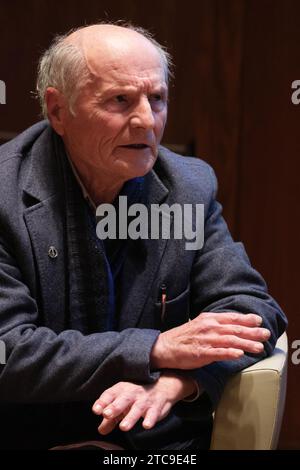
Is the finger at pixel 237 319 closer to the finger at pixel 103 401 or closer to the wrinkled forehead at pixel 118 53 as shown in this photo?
the finger at pixel 103 401

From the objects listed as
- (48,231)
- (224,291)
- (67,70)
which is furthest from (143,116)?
(224,291)

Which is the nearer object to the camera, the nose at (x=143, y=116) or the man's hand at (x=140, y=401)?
the man's hand at (x=140, y=401)

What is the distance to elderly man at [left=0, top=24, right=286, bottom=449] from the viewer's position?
5.06 feet

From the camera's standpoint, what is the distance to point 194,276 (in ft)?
5.90

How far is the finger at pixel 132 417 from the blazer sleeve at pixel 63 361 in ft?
0.23

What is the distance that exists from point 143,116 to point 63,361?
20.5 inches

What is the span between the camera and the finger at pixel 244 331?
1.56 m

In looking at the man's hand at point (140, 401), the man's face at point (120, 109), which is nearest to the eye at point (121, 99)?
the man's face at point (120, 109)

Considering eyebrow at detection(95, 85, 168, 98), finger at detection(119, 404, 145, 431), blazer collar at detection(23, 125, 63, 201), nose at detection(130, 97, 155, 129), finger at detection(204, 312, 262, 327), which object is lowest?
finger at detection(119, 404, 145, 431)

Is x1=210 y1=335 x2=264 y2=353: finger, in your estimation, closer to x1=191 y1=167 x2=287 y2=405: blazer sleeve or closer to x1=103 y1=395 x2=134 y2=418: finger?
x1=191 y1=167 x2=287 y2=405: blazer sleeve

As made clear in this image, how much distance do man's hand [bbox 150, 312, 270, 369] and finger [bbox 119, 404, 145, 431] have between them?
0.12 m

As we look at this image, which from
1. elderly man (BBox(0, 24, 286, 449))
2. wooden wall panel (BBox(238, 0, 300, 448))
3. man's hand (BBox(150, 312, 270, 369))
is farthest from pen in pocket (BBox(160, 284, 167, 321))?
wooden wall panel (BBox(238, 0, 300, 448))

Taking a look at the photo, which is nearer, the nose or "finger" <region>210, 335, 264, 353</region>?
"finger" <region>210, 335, 264, 353</region>
